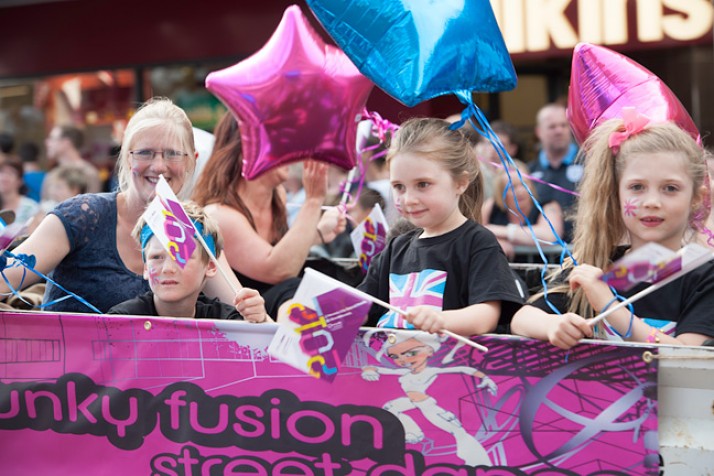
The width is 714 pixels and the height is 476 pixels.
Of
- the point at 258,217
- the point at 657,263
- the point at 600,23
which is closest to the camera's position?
the point at 657,263

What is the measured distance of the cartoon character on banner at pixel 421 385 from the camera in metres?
2.52

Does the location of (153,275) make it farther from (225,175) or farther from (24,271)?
(225,175)

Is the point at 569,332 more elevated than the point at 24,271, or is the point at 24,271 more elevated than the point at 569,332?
the point at 24,271

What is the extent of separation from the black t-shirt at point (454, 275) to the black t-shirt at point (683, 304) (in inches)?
14.6

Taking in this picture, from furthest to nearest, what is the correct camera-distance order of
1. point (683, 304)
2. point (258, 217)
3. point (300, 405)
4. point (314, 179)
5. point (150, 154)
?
1. point (258, 217)
2. point (314, 179)
3. point (150, 154)
4. point (683, 304)
5. point (300, 405)

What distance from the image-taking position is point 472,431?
2.52 metres

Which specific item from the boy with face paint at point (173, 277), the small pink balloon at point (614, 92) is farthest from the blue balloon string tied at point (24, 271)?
the small pink balloon at point (614, 92)

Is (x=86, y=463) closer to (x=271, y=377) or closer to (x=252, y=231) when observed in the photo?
(x=271, y=377)

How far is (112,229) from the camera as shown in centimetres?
367

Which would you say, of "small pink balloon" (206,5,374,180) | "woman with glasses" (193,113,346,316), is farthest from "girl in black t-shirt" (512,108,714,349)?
"woman with glasses" (193,113,346,316)

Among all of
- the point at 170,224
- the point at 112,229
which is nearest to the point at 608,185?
the point at 170,224

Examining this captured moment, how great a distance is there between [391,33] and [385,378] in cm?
110

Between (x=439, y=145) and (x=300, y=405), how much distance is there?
0.97m

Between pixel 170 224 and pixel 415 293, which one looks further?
pixel 415 293
